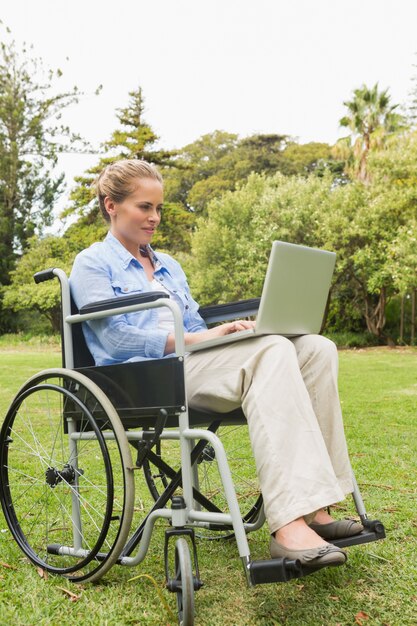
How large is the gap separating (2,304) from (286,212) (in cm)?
1009

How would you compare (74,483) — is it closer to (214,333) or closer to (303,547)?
(214,333)

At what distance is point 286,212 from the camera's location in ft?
59.2

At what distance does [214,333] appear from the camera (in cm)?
222

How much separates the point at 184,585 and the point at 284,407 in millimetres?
489

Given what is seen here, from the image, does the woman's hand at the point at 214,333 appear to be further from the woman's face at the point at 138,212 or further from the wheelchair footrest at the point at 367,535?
the wheelchair footrest at the point at 367,535

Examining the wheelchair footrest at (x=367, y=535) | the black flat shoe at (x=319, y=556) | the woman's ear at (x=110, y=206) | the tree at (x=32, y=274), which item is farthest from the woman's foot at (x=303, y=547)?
the tree at (x=32, y=274)

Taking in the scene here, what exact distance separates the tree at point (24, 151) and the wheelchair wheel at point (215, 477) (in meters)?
20.2

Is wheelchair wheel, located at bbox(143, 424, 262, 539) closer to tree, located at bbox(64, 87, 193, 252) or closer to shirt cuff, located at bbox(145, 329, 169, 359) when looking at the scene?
shirt cuff, located at bbox(145, 329, 169, 359)

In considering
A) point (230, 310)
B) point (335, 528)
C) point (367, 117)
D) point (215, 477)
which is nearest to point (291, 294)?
point (230, 310)

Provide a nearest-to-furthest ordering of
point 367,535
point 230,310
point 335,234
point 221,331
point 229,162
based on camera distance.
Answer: point 367,535
point 221,331
point 230,310
point 335,234
point 229,162

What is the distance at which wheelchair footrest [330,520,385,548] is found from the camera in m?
1.92

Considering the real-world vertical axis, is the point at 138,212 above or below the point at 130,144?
below

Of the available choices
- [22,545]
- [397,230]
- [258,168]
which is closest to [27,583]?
[22,545]

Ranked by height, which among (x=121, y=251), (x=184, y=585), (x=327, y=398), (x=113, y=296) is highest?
(x=121, y=251)
